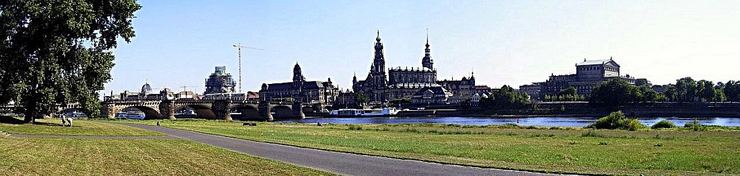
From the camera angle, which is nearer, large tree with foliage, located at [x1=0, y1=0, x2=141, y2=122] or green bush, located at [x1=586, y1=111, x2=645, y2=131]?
large tree with foliage, located at [x1=0, y1=0, x2=141, y2=122]

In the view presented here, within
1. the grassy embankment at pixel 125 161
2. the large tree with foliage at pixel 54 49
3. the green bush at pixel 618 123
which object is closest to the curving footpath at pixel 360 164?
the grassy embankment at pixel 125 161

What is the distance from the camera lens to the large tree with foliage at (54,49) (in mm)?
54969

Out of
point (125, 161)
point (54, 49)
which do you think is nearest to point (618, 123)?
point (54, 49)

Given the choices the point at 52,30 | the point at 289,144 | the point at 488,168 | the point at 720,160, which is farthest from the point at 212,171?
the point at 52,30

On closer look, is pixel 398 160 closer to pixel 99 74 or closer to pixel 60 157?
pixel 60 157

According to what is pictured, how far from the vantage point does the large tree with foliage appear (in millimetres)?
54969

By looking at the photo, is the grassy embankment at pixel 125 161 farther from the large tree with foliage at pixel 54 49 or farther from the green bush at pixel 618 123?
the green bush at pixel 618 123

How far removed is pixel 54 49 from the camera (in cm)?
5653

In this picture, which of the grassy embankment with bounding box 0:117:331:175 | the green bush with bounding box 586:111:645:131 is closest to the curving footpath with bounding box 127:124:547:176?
the grassy embankment with bounding box 0:117:331:175

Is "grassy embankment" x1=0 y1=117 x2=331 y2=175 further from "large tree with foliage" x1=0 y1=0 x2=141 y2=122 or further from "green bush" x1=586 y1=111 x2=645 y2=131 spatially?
"green bush" x1=586 y1=111 x2=645 y2=131

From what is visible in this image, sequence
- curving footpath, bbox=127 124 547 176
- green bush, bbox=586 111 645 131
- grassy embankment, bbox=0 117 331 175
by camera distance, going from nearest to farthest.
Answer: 1. grassy embankment, bbox=0 117 331 175
2. curving footpath, bbox=127 124 547 176
3. green bush, bbox=586 111 645 131

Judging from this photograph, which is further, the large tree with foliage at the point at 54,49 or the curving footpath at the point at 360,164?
the large tree with foliage at the point at 54,49

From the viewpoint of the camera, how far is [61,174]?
2270 cm

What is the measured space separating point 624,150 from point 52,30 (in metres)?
41.4
